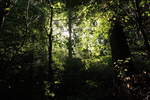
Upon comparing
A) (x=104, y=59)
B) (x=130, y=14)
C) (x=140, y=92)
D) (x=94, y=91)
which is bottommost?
(x=94, y=91)

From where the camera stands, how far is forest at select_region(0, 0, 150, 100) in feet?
13.8

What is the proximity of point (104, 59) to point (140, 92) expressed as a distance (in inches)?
92.8

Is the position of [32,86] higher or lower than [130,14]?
lower

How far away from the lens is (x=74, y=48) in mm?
8438

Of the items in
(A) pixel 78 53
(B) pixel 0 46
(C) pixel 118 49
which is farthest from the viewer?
(A) pixel 78 53

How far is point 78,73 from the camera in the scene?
15602 mm

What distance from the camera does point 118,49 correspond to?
5.98 metres

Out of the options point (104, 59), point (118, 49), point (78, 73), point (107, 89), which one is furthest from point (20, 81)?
point (118, 49)

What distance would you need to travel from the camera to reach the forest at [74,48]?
4.21 meters

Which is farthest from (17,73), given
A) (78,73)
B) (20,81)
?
(78,73)

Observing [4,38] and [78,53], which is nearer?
[4,38]

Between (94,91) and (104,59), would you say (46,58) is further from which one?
(104,59)

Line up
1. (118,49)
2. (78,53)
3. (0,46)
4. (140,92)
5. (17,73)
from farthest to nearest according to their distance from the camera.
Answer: (78,53) < (17,73) < (0,46) < (118,49) < (140,92)

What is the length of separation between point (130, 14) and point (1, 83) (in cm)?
1074
